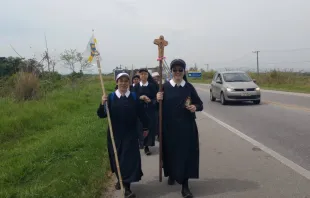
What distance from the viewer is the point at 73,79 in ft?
81.7

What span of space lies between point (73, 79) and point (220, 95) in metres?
12.1

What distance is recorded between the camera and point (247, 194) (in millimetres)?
4559

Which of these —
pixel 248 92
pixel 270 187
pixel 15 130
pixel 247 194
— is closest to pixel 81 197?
pixel 247 194

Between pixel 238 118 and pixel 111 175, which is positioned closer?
pixel 111 175

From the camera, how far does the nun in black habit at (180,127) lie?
465 centimetres

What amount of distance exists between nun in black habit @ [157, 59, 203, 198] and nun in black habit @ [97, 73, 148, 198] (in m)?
0.45

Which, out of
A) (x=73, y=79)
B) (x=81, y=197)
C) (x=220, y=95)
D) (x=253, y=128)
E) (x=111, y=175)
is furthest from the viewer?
(x=73, y=79)

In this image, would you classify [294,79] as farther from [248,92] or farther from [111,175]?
[111,175]

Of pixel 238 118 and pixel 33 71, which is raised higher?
pixel 33 71

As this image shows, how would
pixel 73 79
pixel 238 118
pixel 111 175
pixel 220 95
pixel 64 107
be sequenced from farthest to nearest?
pixel 73 79, pixel 220 95, pixel 64 107, pixel 238 118, pixel 111 175

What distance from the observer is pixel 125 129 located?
4.68 metres

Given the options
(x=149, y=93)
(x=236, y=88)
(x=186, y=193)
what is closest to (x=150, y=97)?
(x=149, y=93)

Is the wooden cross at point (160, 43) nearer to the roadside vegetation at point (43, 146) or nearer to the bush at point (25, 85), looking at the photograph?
the roadside vegetation at point (43, 146)

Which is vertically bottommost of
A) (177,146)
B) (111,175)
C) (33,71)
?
(111,175)
